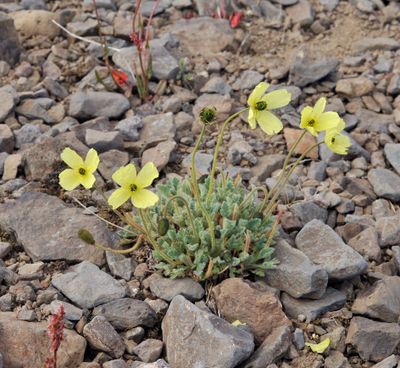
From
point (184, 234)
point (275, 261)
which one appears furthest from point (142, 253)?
point (275, 261)

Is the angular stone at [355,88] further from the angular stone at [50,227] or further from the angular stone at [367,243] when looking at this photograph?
the angular stone at [50,227]

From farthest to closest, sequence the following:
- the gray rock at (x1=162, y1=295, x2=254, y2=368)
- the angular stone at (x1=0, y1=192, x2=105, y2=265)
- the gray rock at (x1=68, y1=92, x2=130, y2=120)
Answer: the gray rock at (x1=68, y1=92, x2=130, y2=120)
the angular stone at (x1=0, y1=192, x2=105, y2=265)
the gray rock at (x1=162, y1=295, x2=254, y2=368)

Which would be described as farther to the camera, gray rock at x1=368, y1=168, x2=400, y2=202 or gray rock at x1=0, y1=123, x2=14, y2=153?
gray rock at x1=0, y1=123, x2=14, y2=153

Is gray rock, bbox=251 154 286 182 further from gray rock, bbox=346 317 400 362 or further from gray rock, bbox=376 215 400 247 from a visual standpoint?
gray rock, bbox=346 317 400 362

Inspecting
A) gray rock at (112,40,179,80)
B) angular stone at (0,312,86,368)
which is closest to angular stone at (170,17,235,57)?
gray rock at (112,40,179,80)

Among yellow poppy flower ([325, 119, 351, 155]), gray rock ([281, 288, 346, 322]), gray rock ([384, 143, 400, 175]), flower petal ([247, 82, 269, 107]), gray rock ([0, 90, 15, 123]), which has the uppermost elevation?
flower petal ([247, 82, 269, 107])

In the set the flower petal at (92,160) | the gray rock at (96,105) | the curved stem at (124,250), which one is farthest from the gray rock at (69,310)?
the gray rock at (96,105)
